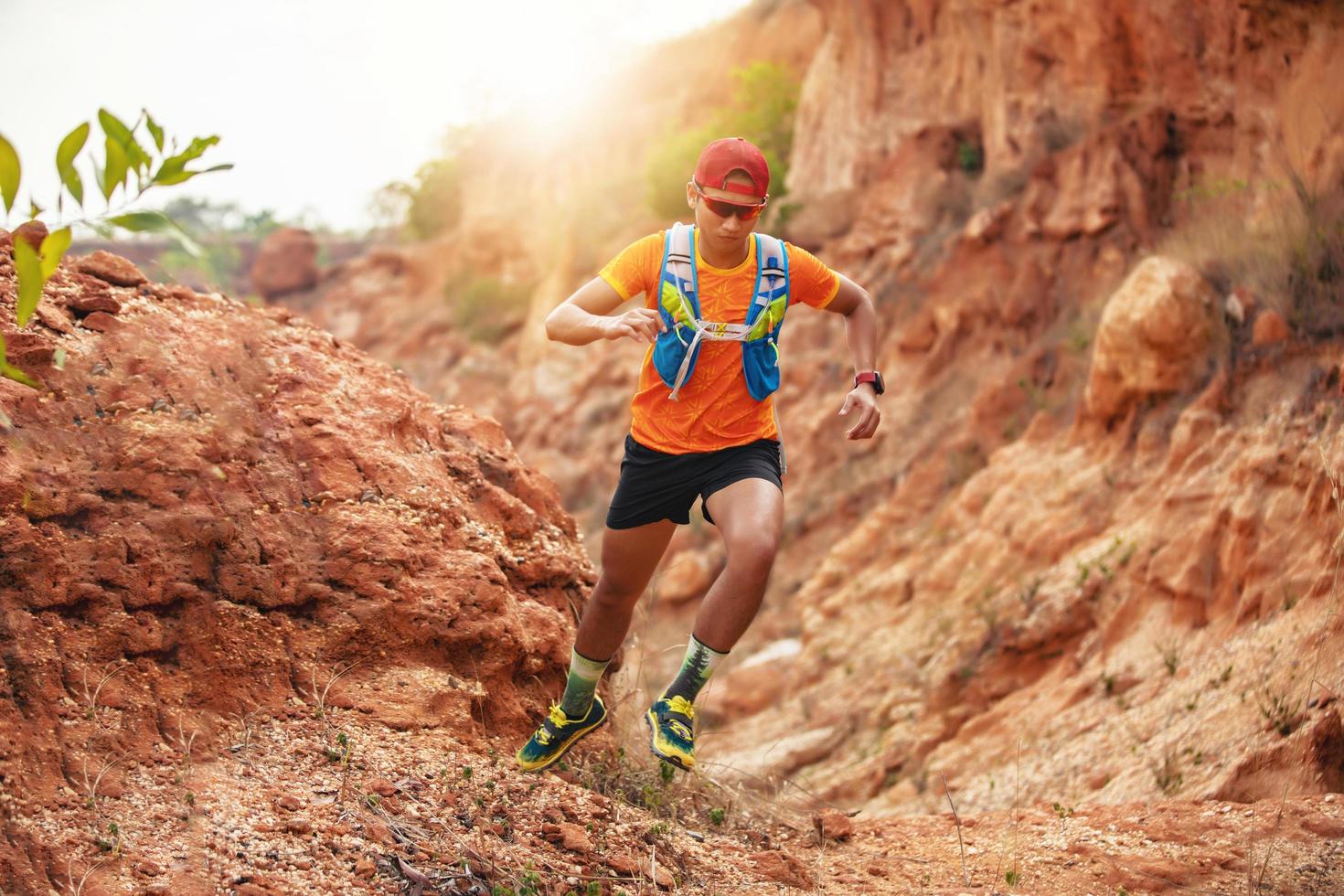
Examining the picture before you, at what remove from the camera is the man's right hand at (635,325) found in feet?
11.6

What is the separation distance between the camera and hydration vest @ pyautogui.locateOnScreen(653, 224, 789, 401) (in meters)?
3.88

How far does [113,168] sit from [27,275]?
0.26 metres

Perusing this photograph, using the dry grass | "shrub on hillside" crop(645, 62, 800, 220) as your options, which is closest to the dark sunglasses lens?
the dry grass

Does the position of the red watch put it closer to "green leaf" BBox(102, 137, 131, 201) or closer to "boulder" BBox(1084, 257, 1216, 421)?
"green leaf" BBox(102, 137, 131, 201)

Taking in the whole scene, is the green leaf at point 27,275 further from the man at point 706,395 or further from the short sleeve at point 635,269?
the short sleeve at point 635,269

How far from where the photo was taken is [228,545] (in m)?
4.04

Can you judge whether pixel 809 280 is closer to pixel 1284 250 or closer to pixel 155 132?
pixel 155 132

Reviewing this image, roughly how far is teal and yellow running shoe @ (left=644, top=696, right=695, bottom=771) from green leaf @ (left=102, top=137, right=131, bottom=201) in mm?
2140

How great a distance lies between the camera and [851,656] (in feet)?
34.6

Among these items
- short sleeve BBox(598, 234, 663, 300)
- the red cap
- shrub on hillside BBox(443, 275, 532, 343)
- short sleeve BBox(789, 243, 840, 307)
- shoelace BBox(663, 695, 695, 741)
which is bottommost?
shrub on hillside BBox(443, 275, 532, 343)

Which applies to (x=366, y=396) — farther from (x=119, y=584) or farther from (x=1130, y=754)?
(x=1130, y=754)

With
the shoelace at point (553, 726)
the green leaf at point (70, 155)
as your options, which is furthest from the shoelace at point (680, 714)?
the green leaf at point (70, 155)

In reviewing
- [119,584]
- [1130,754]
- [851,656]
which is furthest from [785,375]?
[119,584]

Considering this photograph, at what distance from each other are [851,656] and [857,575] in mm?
1634
